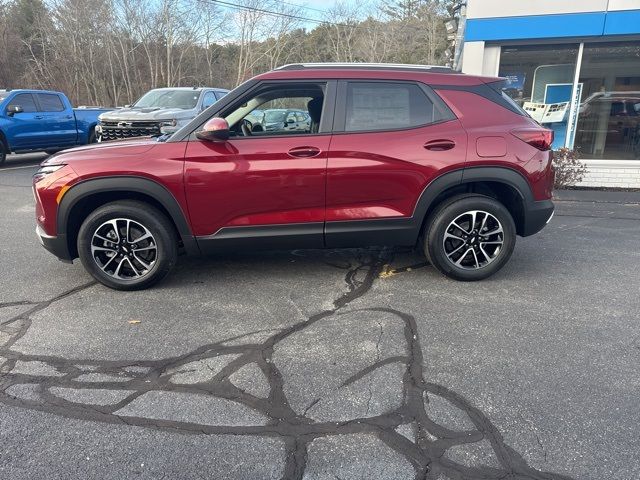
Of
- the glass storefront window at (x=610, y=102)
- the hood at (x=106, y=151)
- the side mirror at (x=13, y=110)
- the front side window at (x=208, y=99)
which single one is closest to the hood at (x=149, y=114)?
the front side window at (x=208, y=99)

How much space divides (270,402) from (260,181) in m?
1.94

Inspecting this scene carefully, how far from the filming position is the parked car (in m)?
9.52

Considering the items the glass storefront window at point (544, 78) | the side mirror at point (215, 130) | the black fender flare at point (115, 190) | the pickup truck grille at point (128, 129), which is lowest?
the black fender flare at point (115, 190)

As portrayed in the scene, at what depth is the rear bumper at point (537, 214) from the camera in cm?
434

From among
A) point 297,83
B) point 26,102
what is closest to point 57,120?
point 26,102

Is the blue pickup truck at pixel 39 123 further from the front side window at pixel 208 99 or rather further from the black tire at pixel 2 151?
the front side window at pixel 208 99

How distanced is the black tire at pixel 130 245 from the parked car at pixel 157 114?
510 cm

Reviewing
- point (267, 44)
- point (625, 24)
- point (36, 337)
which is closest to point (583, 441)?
point (36, 337)

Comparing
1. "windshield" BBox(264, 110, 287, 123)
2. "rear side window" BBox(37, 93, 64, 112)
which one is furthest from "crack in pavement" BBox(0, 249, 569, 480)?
"rear side window" BBox(37, 93, 64, 112)

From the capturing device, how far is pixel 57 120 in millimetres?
12773

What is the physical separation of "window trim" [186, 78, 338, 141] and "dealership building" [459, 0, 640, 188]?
646 cm

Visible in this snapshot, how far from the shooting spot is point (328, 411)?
2.59m

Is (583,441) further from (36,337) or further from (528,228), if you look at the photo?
(36,337)

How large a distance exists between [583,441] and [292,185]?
2.71 meters
